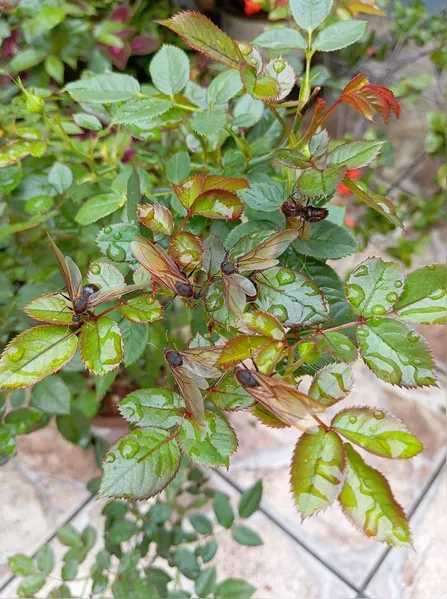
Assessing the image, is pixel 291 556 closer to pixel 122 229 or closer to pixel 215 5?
pixel 122 229

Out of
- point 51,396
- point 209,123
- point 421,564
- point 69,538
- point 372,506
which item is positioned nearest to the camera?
point 372,506

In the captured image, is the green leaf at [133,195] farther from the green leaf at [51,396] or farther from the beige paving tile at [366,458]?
the beige paving tile at [366,458]

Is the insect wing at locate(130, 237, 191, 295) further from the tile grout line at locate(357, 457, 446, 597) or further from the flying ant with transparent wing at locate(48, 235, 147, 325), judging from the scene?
the tile grout line at locate(357, 457, 446, 597)

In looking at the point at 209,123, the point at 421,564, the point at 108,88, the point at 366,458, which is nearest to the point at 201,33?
the point at 209,123

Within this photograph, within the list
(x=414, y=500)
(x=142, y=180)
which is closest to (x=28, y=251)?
(x=142, y=180)

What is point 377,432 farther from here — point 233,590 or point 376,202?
point 233,590

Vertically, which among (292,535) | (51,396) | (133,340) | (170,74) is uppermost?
(170,74)
